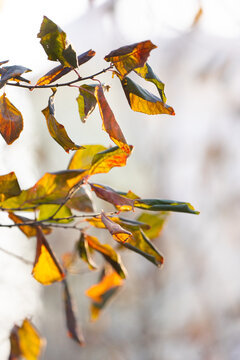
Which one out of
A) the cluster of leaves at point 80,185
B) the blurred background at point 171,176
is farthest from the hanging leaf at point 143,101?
the blurred background at point 171,176

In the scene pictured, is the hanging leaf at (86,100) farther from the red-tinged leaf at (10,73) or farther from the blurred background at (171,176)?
the blurred background at (171,176)

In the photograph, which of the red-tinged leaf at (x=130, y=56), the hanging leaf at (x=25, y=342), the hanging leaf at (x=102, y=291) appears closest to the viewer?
the red-tinged leaf at (x=130, y=56)

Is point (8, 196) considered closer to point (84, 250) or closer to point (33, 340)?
point (84, 250)

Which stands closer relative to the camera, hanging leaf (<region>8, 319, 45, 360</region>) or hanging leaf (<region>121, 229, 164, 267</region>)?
hanging leaf (<region>121, 229, 164, 267</region>)

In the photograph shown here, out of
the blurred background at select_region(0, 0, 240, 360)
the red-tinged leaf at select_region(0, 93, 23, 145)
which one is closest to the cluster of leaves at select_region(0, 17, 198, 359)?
the red-tinged leaf at select_region(0, 93, 23, 145)

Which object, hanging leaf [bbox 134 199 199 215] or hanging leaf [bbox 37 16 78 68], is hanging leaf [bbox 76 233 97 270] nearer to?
hanging leaf [bbox 134 199 199 215]

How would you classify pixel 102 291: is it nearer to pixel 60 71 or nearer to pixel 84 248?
pixel 84 248
